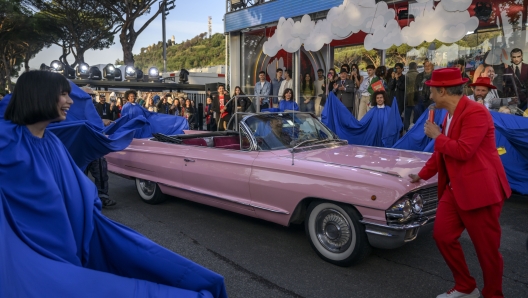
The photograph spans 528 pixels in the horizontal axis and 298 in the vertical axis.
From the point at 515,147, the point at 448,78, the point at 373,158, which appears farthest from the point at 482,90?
the point at 448,78

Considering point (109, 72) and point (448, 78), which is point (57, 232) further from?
point (109, 72)

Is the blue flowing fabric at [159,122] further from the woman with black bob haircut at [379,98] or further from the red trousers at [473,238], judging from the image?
the red trousers at [473,238]

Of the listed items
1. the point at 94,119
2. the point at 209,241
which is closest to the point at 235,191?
the point at 209,241

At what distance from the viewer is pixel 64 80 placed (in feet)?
7.30

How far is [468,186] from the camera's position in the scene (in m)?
3.02

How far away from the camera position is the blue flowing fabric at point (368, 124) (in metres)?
8.03

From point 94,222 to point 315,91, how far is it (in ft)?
35.3

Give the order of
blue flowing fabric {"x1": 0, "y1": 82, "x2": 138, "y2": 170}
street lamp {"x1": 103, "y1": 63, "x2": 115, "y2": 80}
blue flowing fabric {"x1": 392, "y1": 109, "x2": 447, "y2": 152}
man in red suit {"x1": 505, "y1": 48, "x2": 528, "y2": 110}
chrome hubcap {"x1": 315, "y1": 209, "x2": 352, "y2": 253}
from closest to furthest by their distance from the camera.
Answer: chrome hubcap {"x1": 315, "y1": 209, "x2": 352, "y2": 253} → blue flowing fabric {"x1": 0, "y1": 82, "x2": 138, "y2": 170} → blue flowing fabric {"x1": 392, "y1": 109, "x2": 447, "y2": 152} → man in red suit {"x1": 505, "y1": 48, "x2": 528, "y2": 110} → street lamp {"x1": 103, "y1": 63, "x2": 115, "y2": 80}

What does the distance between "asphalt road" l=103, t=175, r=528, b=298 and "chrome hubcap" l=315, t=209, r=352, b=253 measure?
20 centimetres

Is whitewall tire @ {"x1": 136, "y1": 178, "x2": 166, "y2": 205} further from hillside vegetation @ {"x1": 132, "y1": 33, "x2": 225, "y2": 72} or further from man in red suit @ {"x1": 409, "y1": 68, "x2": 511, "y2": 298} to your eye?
hillside vegetation @ {"x1": 132, "y1": 33, "x2": 225, "y2": 72}

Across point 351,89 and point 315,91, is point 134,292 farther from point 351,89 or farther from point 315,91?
point 315,91

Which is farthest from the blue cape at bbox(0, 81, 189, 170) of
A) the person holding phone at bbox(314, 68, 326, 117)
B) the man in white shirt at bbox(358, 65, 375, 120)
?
the person holding phone at bbox(314, 68, 326, 117)

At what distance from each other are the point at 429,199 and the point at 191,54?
6880 centimetres

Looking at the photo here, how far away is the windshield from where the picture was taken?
16.8 ft
